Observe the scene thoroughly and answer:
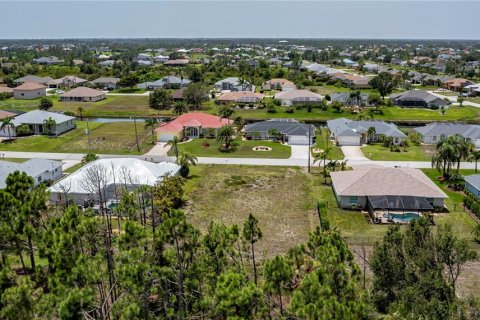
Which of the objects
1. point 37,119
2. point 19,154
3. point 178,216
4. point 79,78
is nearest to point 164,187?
point 178,216

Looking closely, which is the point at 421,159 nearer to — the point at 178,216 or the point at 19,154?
the point at 178,216

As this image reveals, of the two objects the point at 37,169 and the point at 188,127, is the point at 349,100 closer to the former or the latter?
the point at 188,127

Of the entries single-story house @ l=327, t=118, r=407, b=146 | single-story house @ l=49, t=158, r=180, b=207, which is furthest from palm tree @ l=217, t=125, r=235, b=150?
single-story house @ l=327, t=118, r=407, b=146

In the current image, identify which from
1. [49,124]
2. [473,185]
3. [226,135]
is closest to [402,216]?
[473,185]

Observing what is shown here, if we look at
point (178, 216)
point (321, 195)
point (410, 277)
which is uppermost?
point (178, 216)

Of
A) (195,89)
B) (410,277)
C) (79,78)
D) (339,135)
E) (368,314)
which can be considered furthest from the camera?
(79,78)

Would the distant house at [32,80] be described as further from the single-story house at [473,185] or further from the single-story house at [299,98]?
the single-story house at [473,185]

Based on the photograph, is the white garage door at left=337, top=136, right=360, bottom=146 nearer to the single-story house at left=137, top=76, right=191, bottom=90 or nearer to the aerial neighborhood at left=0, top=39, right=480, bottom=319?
the aerial neighborhood at left=0, top=39, right=480, bottom=319
